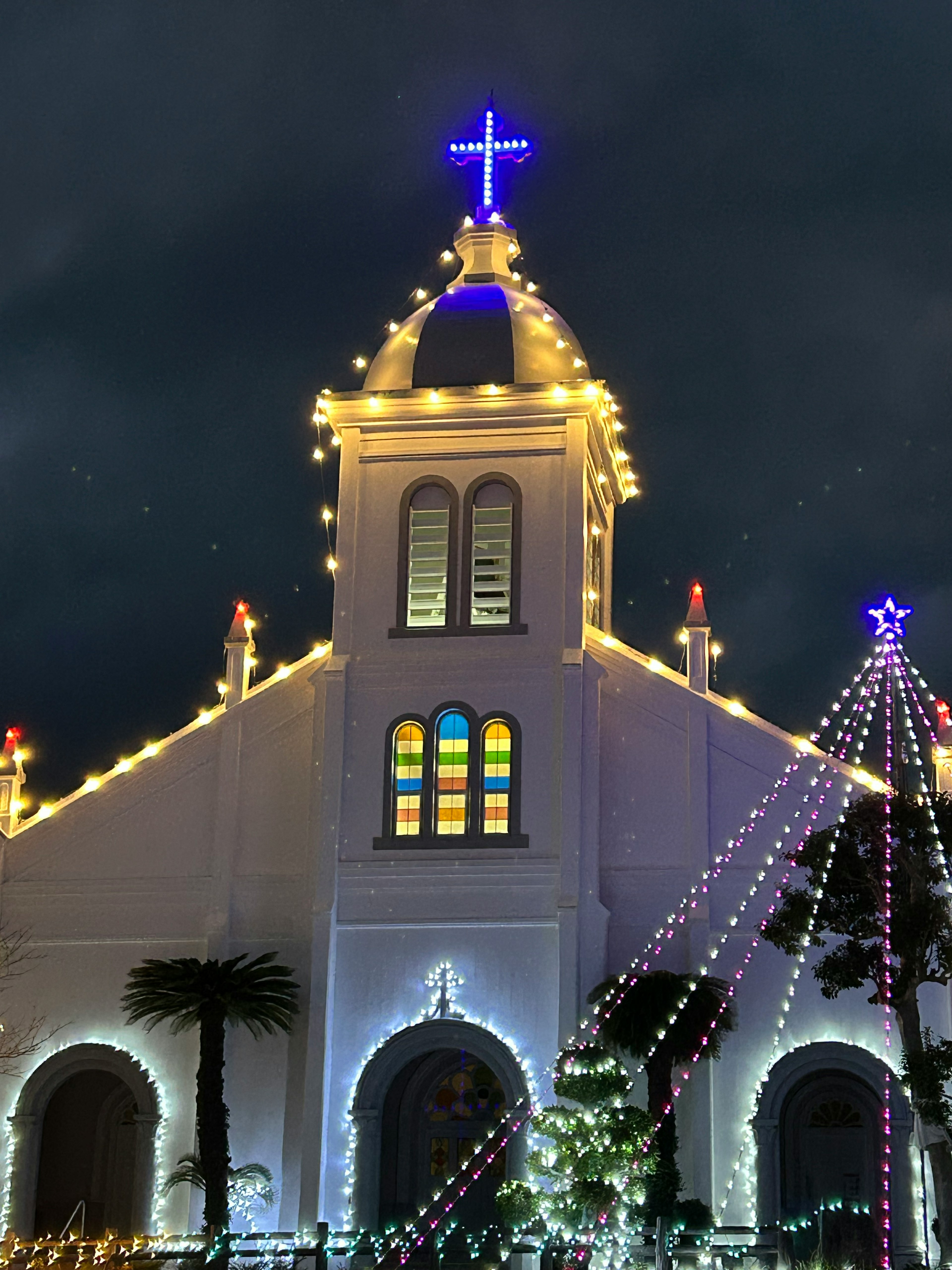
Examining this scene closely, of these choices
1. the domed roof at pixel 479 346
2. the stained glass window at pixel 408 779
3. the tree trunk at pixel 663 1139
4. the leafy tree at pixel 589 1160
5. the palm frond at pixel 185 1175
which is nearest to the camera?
the leafy tree at pixel 589 1160

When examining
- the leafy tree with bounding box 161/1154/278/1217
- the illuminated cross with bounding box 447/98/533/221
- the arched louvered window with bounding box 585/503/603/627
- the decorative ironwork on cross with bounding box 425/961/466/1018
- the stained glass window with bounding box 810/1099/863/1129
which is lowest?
the leafy tree with bounding box 161/1154/278/1217

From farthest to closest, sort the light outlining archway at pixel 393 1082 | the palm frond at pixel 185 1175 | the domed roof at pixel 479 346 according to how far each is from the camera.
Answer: the domed roof at pixel 479 346 < the light outlining archway at pixel 393 1082 < the palm frond at pixel 185 1175

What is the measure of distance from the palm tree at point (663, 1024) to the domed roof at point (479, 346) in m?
11.5

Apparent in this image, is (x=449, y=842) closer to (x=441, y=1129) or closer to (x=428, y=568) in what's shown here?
(x=441, y=1129)

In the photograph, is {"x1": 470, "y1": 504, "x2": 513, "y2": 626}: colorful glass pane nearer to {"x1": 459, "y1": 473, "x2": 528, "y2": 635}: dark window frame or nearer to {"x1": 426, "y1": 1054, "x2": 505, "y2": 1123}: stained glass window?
{"x1": 459, "y1": 473, "x2": 528, "y2": 635}: dark window frame

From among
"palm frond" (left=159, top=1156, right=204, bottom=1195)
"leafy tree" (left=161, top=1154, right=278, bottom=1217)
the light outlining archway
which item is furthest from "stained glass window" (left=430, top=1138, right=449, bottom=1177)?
"palm frond" (left=159, top=1156, right=204, bottom=1195)

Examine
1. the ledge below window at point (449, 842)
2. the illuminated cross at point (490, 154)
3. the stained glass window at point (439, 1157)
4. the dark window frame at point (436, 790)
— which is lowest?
the stained glass window at point (439, 1157)

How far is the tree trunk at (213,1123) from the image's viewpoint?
3125 centimetres

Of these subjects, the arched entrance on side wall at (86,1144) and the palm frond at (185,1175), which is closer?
the palm frond at (185,1175)

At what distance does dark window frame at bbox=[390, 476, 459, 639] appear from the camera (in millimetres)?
35406

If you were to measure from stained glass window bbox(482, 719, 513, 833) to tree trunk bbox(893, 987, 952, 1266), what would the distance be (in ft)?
27.7

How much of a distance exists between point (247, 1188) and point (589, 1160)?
7.57 meters

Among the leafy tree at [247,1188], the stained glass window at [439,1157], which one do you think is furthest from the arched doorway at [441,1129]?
the leafy tree at [247,1188]

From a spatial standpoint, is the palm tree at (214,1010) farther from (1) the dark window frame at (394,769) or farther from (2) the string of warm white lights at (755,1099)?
Result: (2) the string of warm white lights at (755,1099)
